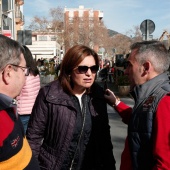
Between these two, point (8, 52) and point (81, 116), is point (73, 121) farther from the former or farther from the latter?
point (8, 52)

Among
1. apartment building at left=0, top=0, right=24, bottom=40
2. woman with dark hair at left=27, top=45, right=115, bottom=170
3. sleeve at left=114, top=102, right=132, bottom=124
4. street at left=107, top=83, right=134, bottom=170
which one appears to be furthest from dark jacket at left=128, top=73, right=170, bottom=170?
apartment building at left=0, top=0, right=24, bottom=40

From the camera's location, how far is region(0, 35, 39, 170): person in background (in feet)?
4.53

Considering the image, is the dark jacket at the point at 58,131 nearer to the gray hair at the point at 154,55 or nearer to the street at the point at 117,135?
the gray hair at the point at 154,55

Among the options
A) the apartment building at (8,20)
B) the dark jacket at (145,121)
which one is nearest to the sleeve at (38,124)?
the dark jacket at (145,121)

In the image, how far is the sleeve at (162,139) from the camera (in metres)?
1.82

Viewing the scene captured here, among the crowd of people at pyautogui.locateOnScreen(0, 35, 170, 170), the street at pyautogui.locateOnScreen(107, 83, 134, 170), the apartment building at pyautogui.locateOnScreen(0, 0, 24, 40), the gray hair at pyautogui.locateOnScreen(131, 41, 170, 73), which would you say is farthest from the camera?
the apartment building at pyautogui.locateOnScreen(0, 0, 24, 40)

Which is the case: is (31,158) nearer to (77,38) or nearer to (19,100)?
(19,100)

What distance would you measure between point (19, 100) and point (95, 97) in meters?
2.09

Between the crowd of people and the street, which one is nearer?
the crowd of people

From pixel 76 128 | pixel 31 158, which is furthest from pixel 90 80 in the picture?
pixel 31 158

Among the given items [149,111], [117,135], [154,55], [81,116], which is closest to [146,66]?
[154,55]

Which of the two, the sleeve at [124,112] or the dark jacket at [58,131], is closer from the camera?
the dark jacket at [58,131]

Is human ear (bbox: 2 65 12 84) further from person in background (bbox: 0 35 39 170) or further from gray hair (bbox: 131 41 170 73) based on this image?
gray hair (bbox: 131 41 170 73)

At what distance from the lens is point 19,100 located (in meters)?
4.65
